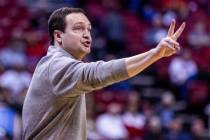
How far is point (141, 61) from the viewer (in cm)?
370

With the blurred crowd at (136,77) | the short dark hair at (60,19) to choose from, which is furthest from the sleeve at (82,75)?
the blurred crowd at (136,77)

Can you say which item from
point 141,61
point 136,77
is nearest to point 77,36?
point 141,61

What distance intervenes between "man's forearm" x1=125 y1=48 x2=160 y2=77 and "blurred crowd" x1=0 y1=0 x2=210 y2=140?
19.1 feet

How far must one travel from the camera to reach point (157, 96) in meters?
13.7

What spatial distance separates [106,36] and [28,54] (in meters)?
2.39

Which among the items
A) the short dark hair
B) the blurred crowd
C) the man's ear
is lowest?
the blurred crowd

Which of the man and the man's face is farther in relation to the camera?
the man's face

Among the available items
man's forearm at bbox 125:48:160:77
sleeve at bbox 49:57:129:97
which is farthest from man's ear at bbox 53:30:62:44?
man's forearm at bbox 125:48:160:77

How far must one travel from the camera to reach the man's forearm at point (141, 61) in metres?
3.67

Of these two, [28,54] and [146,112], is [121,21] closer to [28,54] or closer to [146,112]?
[28,54]

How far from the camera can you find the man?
152 inches

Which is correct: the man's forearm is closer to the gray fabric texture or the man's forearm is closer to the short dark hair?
the gray fabric texture

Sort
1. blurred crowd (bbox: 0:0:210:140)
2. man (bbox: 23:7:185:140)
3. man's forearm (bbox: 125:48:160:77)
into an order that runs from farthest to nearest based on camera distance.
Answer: blurred crowd (bbox: 0:0:210:140), man (bbox: 23:7:185:140), man's forearm (bbox: 125:48:160:77)

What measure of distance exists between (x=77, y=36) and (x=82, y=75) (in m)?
0.43
